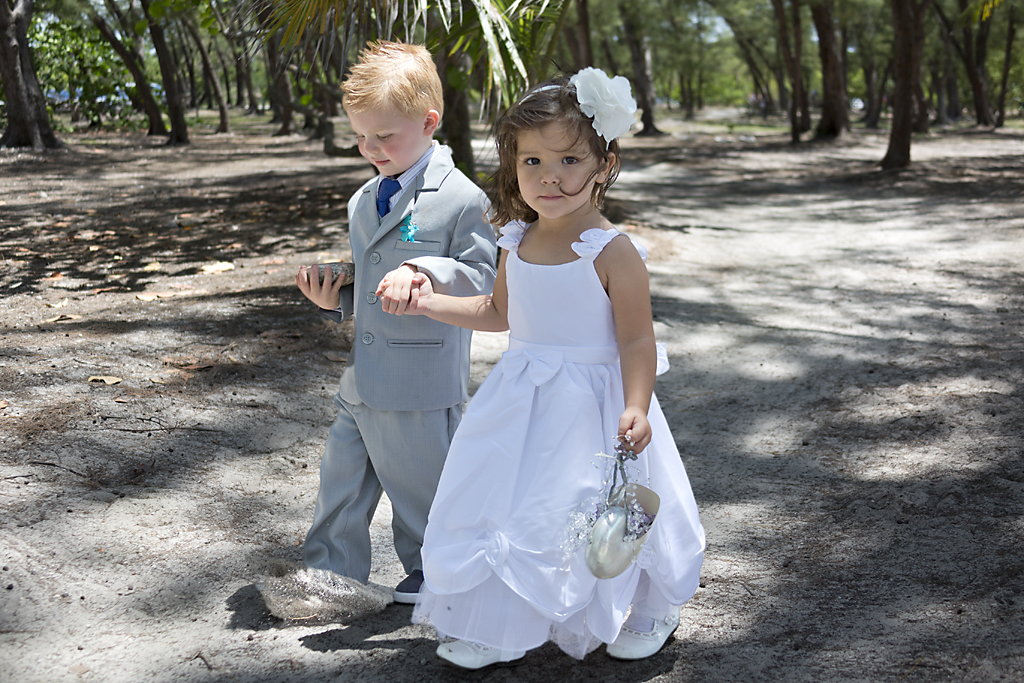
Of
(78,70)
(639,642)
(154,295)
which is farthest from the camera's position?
(78,70)

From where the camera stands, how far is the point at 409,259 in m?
2.46

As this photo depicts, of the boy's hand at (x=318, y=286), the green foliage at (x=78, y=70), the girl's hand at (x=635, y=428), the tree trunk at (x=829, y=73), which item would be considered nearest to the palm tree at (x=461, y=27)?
the boy's hand at (x=318, y=286)

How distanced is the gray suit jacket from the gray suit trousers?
76 mm

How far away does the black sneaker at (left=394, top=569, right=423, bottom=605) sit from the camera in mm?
2680

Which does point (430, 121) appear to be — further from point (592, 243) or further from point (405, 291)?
point (592, 243)

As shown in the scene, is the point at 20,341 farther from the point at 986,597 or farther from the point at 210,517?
the point at 986,597

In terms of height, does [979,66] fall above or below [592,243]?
above

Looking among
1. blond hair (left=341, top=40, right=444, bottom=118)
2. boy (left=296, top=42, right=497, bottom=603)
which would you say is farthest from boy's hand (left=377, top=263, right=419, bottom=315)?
blond hair (left=341, top=40, right=444, bottom=118)

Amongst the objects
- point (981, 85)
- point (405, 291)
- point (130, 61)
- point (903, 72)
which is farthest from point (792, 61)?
point (405, 291)

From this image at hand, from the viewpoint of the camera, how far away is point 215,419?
4.02m

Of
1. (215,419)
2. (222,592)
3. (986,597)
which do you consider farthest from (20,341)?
(986,597)

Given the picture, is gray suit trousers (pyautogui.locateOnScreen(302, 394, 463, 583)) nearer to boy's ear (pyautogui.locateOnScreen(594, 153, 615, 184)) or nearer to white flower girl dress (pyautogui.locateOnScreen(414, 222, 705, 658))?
white flower girl dress (pyautogui.locateOnScreen(414, 222, 705, 658))

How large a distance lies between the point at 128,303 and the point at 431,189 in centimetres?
415

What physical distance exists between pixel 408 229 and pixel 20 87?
1434 centimetres
